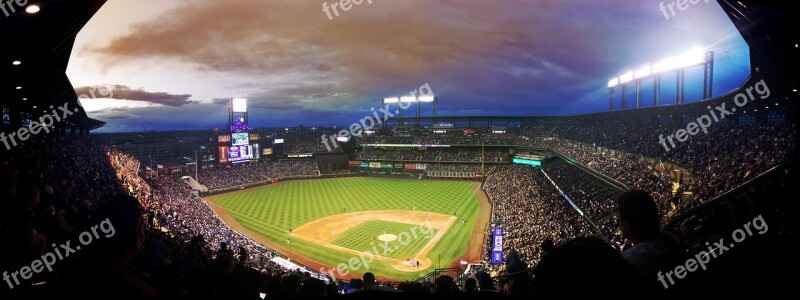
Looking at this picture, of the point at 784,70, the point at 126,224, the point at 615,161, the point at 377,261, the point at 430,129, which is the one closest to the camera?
the point at 126,224

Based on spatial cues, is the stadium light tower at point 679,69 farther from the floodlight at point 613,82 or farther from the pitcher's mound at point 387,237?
the pitcher's mound at point 387,237

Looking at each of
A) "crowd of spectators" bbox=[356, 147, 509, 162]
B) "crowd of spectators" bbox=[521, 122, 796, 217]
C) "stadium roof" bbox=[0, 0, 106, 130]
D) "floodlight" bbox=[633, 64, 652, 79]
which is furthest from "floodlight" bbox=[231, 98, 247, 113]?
"floodlight" bbox=[633, 64, 652, 79]

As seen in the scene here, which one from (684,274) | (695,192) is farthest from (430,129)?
(684,274)

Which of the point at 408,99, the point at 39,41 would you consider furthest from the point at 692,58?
the point at 408,99

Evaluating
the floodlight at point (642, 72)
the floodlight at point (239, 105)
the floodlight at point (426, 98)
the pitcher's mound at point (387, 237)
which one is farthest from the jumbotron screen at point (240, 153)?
the floodlight at point (642, 72)

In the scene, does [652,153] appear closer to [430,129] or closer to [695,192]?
[695,192]

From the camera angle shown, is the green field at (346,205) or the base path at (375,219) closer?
the base path at (375,219)
